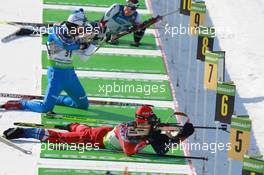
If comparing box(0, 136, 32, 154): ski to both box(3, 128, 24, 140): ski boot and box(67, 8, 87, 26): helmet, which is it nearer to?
box(3, 128, 24, 140): ski boot

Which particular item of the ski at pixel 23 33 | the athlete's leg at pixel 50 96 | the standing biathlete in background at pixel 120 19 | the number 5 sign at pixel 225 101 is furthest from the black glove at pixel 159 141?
the ski at pixel 23 33

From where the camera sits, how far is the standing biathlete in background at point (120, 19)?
81.0 feet

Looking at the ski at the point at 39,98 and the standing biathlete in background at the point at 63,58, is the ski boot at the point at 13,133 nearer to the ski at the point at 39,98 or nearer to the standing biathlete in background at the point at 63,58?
the standing biathlete in background at the point at 63,58

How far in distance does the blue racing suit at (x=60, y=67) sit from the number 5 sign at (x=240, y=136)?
A: 197 inches

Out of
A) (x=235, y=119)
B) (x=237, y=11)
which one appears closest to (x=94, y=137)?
(x=235, y=119)

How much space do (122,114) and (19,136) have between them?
252 centimetres

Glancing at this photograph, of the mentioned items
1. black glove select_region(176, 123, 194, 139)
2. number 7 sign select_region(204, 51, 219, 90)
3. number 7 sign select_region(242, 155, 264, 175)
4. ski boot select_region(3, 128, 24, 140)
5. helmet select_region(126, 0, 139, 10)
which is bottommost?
ski boot select_region(3, 128, 24, 140)

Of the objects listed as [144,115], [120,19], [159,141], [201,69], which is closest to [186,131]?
[159,141]

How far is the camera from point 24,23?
26.4 metres

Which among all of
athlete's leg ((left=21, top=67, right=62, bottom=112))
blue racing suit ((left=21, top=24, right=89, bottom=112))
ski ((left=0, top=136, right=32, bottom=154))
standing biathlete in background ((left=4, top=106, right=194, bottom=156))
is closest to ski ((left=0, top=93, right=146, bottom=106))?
athlete's leg ((left=21, top=67, right=62, bottom=112))

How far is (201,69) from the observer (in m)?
24.2

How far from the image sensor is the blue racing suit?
67.4ft

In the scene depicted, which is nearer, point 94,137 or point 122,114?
point 94,137

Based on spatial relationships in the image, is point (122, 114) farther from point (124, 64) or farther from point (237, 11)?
point (237, 11)
